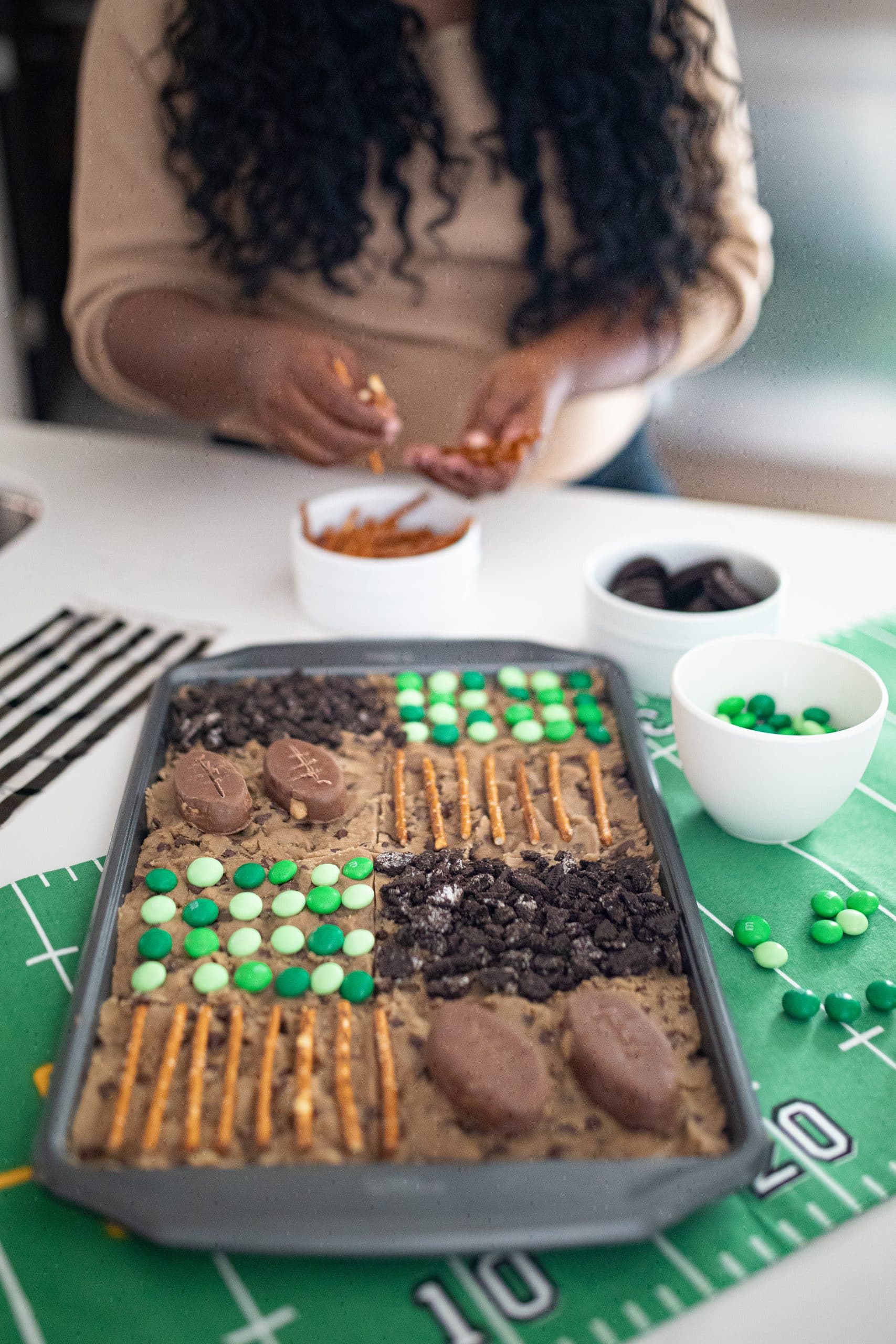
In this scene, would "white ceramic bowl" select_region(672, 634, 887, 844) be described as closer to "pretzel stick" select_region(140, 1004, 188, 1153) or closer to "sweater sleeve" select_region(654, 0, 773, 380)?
"pretzel stick" select_region(140, 1004, 188, 1153)

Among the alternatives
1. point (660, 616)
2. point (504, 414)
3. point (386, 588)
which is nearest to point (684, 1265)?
point (660, 616)

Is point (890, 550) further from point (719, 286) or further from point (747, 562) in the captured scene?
point (719, 286)

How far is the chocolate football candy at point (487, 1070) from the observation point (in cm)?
60

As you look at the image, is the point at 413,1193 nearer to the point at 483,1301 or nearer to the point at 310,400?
the point at 483,1301

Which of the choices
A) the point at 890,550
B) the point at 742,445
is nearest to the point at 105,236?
the point at 890,550

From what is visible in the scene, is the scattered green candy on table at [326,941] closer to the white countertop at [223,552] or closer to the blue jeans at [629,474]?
the white countertop at [223,552]

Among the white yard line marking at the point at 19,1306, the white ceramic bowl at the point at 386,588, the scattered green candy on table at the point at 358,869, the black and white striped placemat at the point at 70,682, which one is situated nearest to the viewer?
the white yard line marking at the point at 19,1306

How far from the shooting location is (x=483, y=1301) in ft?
1.82

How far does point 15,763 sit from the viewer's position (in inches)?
37.9

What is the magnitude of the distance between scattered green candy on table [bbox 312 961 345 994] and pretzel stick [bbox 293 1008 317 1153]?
15 millimetres

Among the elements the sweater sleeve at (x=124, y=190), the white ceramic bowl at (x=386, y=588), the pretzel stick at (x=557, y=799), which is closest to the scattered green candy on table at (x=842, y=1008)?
the pretzel stick at (x=557, y=799)

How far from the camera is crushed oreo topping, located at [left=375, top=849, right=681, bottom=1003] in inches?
27.9

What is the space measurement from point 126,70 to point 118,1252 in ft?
4.25

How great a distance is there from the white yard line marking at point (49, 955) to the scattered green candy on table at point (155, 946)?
0.06 meters
